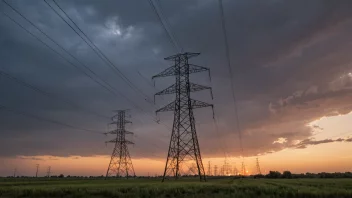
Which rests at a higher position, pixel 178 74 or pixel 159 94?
pixel 178 74

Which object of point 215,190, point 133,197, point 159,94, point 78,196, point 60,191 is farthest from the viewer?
point 159,94

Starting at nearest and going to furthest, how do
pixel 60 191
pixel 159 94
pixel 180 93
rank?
pixel 60 191
pixel 159 94
pixel 180 93

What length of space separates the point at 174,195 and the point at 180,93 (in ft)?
92.7

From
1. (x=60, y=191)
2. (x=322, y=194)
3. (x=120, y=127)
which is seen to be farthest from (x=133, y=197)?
(x=120, y=127)

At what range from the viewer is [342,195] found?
115 ft

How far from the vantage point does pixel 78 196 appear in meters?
36.8

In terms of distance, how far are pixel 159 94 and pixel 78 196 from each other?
25106 millimetres

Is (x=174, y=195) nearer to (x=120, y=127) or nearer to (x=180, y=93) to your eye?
(x=180, y=93)

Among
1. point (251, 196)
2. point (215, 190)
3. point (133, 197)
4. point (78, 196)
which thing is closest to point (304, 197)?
point (251, 196)

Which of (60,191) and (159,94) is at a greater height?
(159,94)

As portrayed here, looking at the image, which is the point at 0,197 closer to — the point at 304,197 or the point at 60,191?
the point at 60,191

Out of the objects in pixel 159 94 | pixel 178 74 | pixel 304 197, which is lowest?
pixel 304 197

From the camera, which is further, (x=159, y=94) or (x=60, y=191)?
(x=159, y=94)

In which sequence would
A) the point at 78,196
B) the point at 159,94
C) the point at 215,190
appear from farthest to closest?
the point at 159,94 → the point at 215,190 → the point at 78,196
